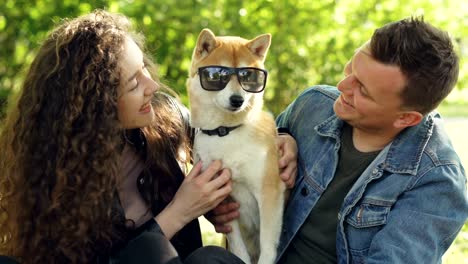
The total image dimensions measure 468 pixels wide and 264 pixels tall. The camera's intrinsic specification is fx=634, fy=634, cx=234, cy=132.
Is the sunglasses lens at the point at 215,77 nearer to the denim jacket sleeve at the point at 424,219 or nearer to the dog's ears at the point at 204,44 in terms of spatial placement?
the dog's ears at the point at 204,44

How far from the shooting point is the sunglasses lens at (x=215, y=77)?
2.49m

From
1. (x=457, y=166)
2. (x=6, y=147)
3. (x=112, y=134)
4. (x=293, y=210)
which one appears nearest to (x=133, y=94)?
A: (x=112, y=134)

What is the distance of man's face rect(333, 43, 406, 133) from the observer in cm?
214

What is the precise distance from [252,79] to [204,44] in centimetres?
28

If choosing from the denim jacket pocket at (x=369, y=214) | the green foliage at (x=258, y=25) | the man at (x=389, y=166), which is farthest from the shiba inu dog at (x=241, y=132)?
the green foliage at (x=258, y=25)

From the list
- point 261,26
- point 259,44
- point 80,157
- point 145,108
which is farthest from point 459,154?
point 80,157

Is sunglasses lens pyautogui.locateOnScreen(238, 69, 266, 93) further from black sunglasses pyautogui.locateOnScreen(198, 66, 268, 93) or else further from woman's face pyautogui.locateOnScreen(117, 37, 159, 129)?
woman's face pyautogui.locateOnScreen(117, 37, 159, 129)

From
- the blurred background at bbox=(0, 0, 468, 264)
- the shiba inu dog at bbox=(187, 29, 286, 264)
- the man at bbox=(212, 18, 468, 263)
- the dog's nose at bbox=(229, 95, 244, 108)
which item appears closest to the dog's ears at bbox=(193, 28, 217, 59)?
the shiba inu dog at bbox=(187, 29, 286, 264)

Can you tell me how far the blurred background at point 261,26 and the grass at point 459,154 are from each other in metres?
0.30

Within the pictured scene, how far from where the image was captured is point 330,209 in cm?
233

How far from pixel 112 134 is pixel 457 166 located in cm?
121

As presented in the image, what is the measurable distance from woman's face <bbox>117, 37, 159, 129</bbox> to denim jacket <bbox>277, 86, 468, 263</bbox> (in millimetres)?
679

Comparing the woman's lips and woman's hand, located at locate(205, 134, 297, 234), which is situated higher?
the woman's lips

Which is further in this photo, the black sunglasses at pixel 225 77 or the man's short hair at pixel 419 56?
the black sunglasses at pixel 225 77
